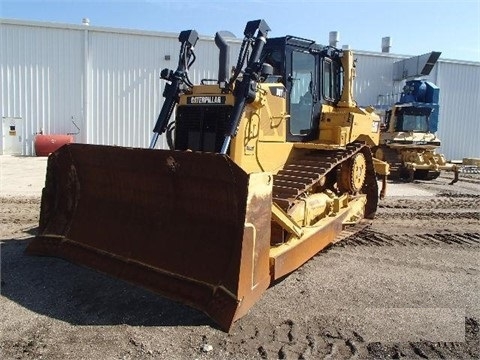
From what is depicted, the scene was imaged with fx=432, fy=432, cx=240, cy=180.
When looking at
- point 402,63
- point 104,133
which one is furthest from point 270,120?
point 402,63

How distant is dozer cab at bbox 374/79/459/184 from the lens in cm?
1534

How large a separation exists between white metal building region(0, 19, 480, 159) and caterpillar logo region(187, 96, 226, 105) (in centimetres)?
1466

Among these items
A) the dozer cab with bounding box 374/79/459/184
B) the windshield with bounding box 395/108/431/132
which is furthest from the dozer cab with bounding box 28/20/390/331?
the windshield with bounding box 395/108/431/132

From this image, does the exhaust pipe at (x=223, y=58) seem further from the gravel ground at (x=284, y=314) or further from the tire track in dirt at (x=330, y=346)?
the tire track in dirt at (x=330, y=346)

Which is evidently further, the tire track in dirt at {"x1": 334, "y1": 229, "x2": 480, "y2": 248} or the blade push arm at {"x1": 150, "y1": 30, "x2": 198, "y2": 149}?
the tire track in dirt at {"x1": 334, "y1": 229, "x2": 480, "y2": 248}

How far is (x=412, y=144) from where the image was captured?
50.5ft

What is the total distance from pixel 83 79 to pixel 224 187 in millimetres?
16970

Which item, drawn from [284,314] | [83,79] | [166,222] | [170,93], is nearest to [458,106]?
[83,79]

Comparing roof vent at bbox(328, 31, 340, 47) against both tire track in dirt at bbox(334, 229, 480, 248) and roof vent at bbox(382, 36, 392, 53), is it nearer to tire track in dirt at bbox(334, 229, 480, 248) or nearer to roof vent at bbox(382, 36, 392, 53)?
roof vent at bbox(382, 36, 392, 53)

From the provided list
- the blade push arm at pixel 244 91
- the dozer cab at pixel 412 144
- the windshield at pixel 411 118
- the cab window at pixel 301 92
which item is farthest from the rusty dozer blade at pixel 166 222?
the windshield at pixel 411 118

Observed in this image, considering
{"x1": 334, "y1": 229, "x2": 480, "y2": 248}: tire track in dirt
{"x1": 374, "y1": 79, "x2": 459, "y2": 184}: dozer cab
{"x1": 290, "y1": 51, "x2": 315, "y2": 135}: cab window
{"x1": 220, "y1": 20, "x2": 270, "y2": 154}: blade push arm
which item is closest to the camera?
{"x1": 220, "y1": 20, "x2": 270, "y2": 154}: blade push arm

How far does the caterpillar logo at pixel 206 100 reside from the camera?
516 cm

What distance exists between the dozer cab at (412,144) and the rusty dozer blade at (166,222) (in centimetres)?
1205

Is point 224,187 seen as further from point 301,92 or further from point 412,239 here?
point 412,239
